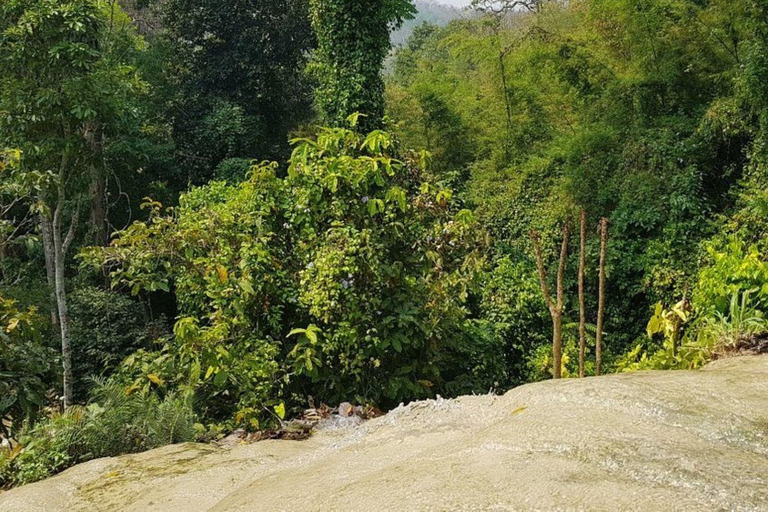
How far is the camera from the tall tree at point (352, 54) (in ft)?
30.2

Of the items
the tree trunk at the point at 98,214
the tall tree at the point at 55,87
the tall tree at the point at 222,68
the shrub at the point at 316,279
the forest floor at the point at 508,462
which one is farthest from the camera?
the tall tree at the point at 222,68

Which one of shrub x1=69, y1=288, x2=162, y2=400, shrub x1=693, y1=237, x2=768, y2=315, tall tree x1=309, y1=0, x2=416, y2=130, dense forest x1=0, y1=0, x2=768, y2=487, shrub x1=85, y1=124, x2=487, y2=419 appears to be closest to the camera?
shrub x1=693, y1=237, x2=768, y2=315

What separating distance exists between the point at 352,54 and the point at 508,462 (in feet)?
28.4

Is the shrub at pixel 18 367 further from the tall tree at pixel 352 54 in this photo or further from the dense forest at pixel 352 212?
the tall tree at pixel 352 54

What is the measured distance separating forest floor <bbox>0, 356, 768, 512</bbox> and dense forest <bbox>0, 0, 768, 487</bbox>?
98cm

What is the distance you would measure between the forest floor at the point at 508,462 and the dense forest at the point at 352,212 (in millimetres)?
981

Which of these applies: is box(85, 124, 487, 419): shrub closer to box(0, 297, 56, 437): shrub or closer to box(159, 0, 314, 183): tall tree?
box(0, 297, 56, 437): shrub

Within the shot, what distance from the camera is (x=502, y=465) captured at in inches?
58.6

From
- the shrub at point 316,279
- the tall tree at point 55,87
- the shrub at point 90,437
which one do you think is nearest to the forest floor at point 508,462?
the shrub at point 90,437

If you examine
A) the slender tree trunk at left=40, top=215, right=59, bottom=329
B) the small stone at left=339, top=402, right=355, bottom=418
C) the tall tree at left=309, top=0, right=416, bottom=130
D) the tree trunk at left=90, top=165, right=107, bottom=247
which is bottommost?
the small stone at left=339, top=402, right=355, bottom=418

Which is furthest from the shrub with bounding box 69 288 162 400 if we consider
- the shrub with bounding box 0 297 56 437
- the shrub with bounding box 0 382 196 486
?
the shrub with bounding box 0 382 196 486

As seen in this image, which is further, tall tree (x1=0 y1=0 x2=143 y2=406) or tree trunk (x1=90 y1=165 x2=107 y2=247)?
tree trunk (x1=90 y1=165 x2=107 y2=247)

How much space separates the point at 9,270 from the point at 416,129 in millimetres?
7303

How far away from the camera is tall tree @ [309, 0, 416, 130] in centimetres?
922
